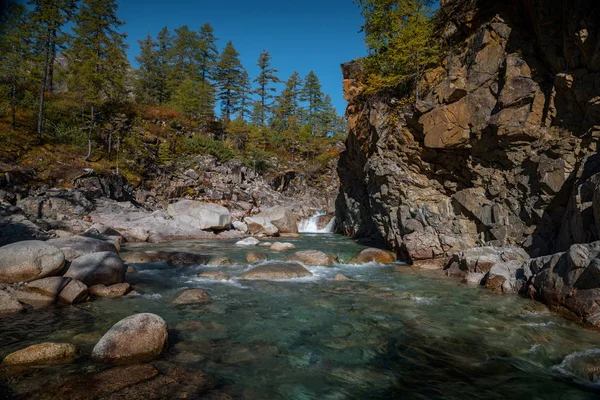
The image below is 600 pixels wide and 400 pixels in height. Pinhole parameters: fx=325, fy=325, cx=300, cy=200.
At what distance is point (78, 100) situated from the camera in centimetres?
3369

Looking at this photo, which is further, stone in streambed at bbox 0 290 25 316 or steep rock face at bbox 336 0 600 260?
steep rock face at bbox 336 0 600 260

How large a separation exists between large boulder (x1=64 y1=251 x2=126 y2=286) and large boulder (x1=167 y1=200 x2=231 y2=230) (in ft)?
48.2

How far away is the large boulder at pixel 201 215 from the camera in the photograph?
2453 centimetres

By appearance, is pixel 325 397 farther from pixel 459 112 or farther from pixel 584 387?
pixel 459 112

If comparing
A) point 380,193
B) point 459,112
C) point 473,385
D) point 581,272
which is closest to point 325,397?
point 473,385

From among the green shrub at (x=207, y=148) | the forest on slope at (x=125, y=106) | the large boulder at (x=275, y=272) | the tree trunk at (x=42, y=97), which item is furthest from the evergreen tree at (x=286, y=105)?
the large boulder at (x=275, y=272)

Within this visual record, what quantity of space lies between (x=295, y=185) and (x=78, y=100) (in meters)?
25.7

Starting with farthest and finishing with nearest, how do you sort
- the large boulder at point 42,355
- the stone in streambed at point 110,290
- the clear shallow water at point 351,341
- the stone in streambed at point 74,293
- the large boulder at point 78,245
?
the large boulder at point 78,245, the stone in streambed at point 110,290, the stone in streambed at point 74,293, the large boulder at point 42,355, the clear shallow water at point 351,341

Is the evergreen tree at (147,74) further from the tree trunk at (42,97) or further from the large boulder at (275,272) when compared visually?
the large boulder at (275,272)

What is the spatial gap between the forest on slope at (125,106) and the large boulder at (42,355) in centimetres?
2129

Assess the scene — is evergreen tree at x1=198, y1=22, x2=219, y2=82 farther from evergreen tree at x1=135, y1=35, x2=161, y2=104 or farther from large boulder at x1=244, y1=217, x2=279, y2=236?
large boulder at x1=244, y1=217, x2=279, y2=236

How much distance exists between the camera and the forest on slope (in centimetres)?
3031

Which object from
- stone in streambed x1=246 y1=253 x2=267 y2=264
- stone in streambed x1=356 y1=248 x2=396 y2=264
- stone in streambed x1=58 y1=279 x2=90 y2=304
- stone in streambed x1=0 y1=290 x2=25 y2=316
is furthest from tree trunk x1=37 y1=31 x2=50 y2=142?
stone in streambed x1=356 y1=248 x2=396 y2=264

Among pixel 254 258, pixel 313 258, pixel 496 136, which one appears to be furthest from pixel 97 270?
pixel 496 136
